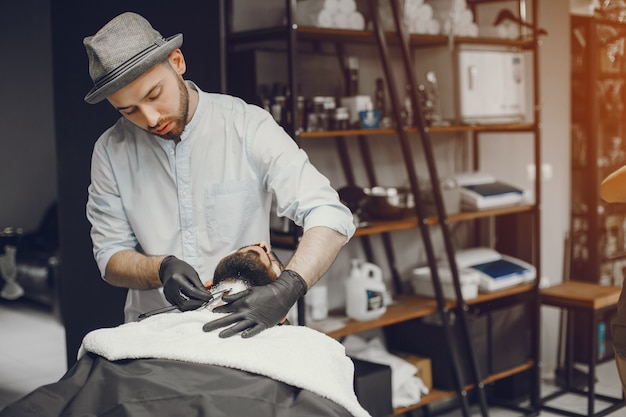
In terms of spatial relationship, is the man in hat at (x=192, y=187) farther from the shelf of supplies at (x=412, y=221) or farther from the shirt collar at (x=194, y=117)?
the shelf of supplies at (x=412, y=221)

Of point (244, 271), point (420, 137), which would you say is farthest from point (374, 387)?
point (244, 271)

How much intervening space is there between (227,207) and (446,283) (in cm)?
198

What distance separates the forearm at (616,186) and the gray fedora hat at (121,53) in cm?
131

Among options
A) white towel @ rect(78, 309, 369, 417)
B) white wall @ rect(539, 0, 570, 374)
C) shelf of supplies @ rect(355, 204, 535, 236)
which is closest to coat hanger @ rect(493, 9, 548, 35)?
white wall @ rect(539, 0, 570, 374)

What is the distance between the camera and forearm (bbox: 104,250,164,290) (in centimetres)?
215

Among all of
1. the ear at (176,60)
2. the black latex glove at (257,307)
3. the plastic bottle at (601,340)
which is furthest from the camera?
the plastic bottle at (601,340)

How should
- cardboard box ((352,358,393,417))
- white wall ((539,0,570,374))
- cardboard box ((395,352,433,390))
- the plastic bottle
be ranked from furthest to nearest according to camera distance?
1. the plastic bottle
2. white wall ((539,0,570,374))
3. cardboard box ((395,352,433,390))
4. cardboard box ((352,358,393,417))

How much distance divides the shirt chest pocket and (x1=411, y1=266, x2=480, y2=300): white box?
1.82 metres

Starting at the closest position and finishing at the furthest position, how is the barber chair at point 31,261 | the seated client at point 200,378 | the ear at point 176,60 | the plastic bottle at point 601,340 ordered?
the seated client at point 200,378 < the ear at point 176,60 < the barber chair at point 31,261 < the plastic bottle at point 601,340

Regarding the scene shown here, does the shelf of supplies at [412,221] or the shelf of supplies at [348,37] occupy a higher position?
the shelf of supplies at [348,37]

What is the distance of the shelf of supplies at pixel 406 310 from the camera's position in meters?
3.56

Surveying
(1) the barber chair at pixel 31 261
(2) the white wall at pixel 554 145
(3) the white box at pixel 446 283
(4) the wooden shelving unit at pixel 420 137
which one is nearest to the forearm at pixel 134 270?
(1) the barber chair at pixel 31 261

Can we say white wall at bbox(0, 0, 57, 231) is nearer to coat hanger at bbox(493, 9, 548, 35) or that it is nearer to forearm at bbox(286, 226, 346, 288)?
forearm at bbox(286, 226, 346, 288)

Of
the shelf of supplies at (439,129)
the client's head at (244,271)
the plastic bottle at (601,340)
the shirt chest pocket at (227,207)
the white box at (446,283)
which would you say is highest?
the shelf of supplies at (439,129)
